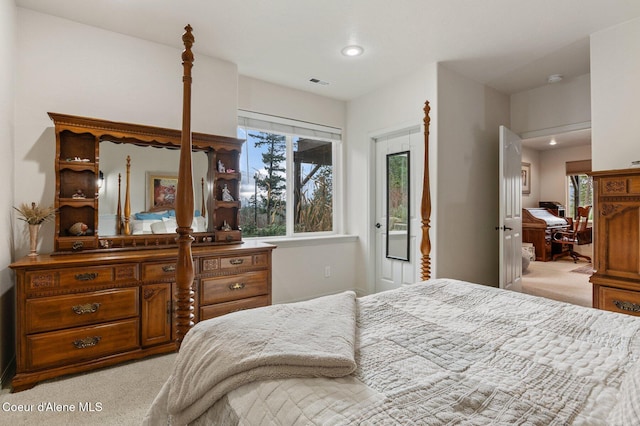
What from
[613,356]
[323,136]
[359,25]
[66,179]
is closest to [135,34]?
[66,179]

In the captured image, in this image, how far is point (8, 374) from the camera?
7.11 feet

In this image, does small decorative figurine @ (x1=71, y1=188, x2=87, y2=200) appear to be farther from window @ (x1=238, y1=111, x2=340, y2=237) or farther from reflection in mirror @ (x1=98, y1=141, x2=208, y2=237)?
window @ (x1=238, y1=111, x2=340, y2=237)

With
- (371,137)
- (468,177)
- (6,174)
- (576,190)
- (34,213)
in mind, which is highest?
(371,137)

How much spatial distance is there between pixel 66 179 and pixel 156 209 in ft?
2.23

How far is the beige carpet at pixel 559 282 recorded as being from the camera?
406 centimetres

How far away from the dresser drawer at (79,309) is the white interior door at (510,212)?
3.70 meters

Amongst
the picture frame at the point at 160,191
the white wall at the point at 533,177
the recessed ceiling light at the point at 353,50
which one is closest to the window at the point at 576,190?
the white wall at the point at 533,177

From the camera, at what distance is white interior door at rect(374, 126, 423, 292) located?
373cm

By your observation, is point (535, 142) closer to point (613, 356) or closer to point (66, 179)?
point (613, 356)

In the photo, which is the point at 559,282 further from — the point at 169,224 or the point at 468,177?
the point at 169,224

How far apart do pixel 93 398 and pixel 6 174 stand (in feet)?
5.27

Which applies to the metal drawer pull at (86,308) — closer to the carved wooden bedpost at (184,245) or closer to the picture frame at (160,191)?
the picture frame at (160,191)

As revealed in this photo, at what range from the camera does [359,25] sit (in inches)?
104

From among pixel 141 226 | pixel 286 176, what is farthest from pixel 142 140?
pixel 286 176
